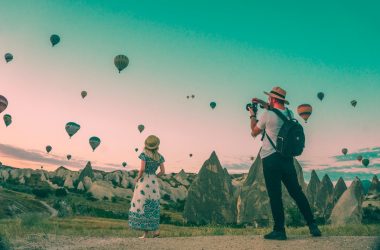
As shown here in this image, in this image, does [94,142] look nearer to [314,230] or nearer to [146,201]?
[146,201]

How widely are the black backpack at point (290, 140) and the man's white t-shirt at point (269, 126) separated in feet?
0.32

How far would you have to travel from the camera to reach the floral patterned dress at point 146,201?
11383mm

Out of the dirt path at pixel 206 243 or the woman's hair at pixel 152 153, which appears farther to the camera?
the woman's hair at pixel 152 153

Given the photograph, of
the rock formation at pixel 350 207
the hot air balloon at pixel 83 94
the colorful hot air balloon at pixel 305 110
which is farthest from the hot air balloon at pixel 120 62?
the rock formation at pixel 350 207

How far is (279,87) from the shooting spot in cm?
901

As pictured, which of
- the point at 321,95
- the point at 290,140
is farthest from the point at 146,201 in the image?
the point at 321,95

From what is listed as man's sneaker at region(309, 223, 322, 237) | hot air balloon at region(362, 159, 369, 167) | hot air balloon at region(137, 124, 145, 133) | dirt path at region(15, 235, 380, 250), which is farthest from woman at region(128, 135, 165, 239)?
hot air balloon at region(362, 159, 369, 167)

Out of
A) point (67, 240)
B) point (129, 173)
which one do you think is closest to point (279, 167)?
point (67, 240)

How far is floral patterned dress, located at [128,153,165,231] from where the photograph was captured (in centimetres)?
1138

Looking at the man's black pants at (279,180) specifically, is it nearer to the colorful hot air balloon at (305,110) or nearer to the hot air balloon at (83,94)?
the colorful hot air balloon at (305,110)

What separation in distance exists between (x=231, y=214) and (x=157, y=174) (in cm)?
5229

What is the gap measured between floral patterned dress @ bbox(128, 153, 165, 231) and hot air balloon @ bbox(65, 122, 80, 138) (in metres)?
44.2

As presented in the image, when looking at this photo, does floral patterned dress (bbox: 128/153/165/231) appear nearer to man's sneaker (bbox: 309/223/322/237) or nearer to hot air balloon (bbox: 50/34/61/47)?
man's sneaker (bbox: 309/223/322/237)

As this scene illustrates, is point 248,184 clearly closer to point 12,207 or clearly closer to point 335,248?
point 12,207
